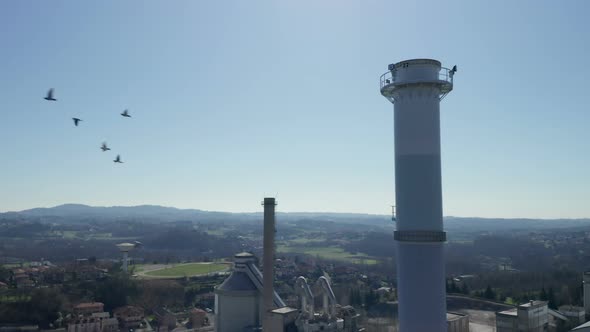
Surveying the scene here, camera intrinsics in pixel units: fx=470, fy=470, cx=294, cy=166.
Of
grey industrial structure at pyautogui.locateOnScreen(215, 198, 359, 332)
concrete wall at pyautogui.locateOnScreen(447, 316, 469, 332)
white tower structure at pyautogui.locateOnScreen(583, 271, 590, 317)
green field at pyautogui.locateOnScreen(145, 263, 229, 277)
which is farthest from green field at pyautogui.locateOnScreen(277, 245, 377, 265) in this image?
concrete wall at pyautogui.locateOnScreen(447, 316, 469, 332)

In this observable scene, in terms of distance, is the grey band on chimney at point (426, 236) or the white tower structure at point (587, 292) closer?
the grey band on chimney at point (426, 236)

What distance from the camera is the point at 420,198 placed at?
15508mm

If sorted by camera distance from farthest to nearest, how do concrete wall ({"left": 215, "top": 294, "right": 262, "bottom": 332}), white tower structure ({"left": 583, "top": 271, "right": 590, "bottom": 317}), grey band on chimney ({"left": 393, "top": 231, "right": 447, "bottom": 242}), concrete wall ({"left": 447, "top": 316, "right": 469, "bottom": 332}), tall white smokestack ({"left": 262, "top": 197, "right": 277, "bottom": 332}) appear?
white tower structure ({"left": 583, "top": 271, "right": 590, "bottom": 317}) < concrete wall ({"left": 215, "top": 294, "right": 262, "bottom": 332}) < tall white smokestack ({"left": 262, "top": 197, "right": 277, "bottom": 332}) < concrete wall ({"left": 447, "top": 316, "right": 469, "bottom": 332}) < grey band on chimney ({"left": 393, "top": 231, "right": 447, "bottom": 242})

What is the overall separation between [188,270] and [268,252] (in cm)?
5609

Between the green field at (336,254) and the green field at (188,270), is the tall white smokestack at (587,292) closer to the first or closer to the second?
the green field at (188,270)

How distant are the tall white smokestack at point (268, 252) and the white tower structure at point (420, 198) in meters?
17.3

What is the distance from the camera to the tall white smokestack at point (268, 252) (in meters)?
33.6

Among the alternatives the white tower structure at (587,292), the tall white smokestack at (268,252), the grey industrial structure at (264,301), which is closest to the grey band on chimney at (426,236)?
the tall white smokestack at (268,252)

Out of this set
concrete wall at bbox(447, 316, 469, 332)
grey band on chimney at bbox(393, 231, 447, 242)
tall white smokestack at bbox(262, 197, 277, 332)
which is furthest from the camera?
tall white smokestack at bbox(262, 197, 277, 332)

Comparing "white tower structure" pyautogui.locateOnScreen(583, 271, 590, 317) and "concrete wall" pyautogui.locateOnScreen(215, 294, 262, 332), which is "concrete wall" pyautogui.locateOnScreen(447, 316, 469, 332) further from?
"concrete wall" pyautogui.locateOnScreen(215, 294, 262, 332)

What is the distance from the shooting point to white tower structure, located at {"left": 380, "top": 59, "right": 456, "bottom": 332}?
1551cm

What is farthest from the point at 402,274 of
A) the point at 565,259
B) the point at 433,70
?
the point at 565,259

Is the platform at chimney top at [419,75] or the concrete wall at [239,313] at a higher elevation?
the platform at chimney top at [419,75]

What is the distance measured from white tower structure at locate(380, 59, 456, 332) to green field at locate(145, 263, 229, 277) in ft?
223
